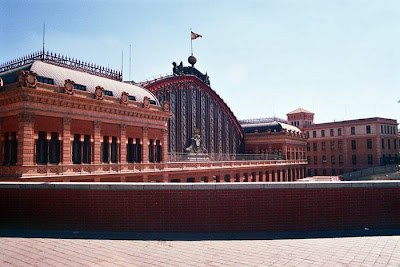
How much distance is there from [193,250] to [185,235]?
1863mm

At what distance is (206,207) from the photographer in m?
12.8

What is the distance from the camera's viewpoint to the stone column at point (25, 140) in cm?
2653

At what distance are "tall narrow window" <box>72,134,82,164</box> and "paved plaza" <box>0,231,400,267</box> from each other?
19485 mm

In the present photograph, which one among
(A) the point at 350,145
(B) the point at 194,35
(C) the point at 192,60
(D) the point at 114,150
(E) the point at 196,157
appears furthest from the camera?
(A) the point at 350,145

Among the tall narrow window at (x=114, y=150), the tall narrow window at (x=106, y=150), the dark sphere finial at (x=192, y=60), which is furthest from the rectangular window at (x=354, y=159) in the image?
the tall narrow window at (x=106, y=150)

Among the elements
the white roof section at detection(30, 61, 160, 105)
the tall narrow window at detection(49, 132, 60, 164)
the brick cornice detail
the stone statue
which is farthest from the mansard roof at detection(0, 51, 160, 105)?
the stone statue

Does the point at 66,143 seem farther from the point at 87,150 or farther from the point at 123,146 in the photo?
the point at 123,146

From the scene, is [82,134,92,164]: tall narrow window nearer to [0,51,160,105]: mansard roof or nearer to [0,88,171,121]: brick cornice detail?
[0,88,171,121]: brick cornice detail

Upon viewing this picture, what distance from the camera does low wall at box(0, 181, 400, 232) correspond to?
12766 millimetres

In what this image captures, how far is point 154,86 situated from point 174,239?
44.1 metres

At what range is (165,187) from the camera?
1280cm

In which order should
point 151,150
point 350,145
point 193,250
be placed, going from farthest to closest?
point 350,145 → point 151,150 → point 193,250

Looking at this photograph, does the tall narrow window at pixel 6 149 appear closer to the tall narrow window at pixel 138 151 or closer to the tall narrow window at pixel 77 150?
the tall narrow window at pixel 77 150

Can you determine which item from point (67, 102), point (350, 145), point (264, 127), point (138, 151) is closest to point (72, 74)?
point (67, 102)
